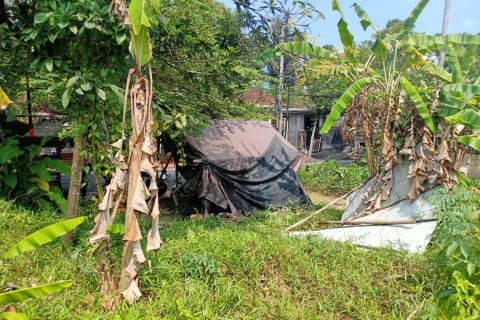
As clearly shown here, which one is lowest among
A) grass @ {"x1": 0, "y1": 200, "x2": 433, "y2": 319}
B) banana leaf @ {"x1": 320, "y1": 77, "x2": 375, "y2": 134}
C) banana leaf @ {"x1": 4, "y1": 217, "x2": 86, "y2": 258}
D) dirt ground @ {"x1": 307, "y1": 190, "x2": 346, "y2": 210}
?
dirt ground @ {"x1": 307, "y1": 190, "x2": 346, "y2": 210}

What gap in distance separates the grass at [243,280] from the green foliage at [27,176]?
1201 millimetres

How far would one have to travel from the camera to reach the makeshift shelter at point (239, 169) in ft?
24.1

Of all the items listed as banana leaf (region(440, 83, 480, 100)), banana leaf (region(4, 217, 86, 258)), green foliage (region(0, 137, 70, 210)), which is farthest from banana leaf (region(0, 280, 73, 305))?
banana leaf (region(440, 83, 480, 100))

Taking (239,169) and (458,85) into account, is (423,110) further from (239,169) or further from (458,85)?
(239,169)

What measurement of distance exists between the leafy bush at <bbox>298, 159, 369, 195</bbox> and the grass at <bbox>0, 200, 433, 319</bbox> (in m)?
6.82

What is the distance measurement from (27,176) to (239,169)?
3934 mm

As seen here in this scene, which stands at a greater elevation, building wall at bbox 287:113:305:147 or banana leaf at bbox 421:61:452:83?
banana leaf at bbox 421:61:452:83

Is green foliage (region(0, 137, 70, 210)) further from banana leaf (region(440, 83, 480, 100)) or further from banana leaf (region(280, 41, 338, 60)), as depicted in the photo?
banana leaf (region(440, 83, 480, 100))

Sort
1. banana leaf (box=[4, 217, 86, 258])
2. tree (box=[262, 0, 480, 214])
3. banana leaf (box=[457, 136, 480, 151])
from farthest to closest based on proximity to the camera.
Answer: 1. tree (box=[262, 0, 480, 214])
2. banana leaf (box=[457, 136, 480, 151])
3. banana leaf (box=[4, 217, 86, 258])

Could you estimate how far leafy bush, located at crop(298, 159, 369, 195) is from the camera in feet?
35.9

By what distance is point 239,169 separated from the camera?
7695mm

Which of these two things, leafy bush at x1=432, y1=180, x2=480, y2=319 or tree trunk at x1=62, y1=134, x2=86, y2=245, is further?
tree trunk at x1=62, y1=134, x2=86, y2=245

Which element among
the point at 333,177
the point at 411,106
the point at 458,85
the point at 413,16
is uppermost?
the point at 413,16

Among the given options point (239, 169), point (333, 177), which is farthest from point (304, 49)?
point (333, 177)
